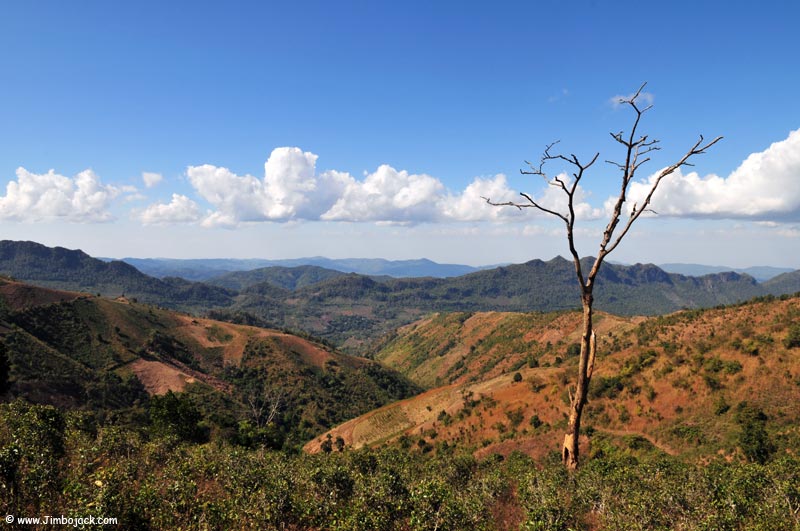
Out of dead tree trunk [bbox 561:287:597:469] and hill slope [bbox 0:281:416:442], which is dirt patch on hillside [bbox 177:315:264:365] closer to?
hill slope [bbox 0:281:416:442]

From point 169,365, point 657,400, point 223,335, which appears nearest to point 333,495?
point 657,400

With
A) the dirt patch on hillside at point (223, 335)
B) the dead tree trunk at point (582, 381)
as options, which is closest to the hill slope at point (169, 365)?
the dirt patch on hillside at point (223, 335)

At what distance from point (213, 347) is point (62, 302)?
5128 cm

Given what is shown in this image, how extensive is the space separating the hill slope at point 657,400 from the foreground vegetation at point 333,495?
26.2 m

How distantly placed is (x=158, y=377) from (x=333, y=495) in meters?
120

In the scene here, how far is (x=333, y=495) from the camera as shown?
766 inches

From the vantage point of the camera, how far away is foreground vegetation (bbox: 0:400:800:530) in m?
13.6

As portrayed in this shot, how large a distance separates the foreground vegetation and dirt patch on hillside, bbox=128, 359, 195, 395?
94120mm

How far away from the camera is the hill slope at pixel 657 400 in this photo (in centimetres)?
4984

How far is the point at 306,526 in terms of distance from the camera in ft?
51.5

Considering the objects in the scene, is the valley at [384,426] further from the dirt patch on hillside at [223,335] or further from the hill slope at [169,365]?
the dirt patch on hillside at [223,335]

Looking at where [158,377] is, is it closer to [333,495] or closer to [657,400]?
[333,495]

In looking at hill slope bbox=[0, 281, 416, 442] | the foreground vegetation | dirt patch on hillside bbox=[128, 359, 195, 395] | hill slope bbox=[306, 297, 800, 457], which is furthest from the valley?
hill slope bbox=[0, 281, 416, 442]

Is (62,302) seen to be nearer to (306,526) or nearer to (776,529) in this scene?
(306,526)
